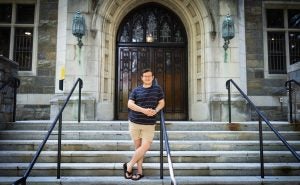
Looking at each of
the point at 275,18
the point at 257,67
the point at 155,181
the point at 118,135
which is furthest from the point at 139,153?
the point at 275,18

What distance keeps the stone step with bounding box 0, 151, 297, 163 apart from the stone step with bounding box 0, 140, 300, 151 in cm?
22

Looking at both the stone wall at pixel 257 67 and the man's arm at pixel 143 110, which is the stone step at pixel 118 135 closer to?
the man's arm at pixel 143 110

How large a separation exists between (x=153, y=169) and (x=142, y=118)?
0.94m

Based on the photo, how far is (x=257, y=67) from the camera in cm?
937

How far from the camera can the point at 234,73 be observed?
8.25 meters

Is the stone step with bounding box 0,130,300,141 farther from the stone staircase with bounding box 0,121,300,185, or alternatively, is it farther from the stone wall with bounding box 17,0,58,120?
the stone wall with bounding box 17,0,58,120

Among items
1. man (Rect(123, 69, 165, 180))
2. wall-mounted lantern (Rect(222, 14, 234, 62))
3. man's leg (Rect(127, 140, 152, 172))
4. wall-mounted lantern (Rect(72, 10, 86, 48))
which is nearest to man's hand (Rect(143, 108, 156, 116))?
man (Rect(123, 69, 165, 180))

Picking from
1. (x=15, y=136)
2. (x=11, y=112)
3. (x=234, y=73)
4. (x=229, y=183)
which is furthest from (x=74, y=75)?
(x=229, y=183)

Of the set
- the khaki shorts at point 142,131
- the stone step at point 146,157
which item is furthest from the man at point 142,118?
the stone step at point 146,157

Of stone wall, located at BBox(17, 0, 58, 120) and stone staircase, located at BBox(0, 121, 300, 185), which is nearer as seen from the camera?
stone staircase, located at BBox(0, 121, 300, 185)

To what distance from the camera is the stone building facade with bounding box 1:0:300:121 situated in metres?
8.12

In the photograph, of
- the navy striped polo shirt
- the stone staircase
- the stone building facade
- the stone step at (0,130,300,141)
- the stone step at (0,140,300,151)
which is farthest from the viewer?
the stone building facade

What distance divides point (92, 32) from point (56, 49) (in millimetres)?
1512

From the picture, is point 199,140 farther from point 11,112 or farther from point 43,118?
point 43,118
